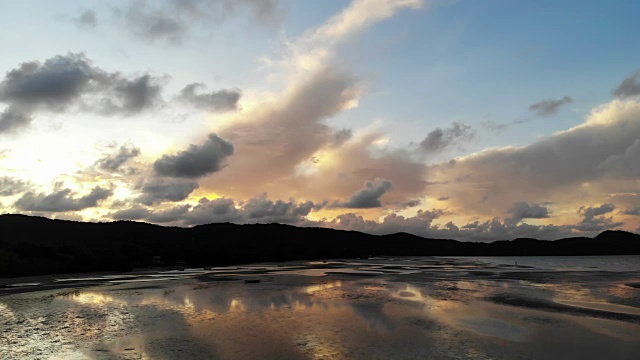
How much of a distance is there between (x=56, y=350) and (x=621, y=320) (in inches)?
1396

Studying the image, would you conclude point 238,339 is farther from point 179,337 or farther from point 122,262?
point 122,262

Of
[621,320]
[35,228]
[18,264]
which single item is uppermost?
[35,228]

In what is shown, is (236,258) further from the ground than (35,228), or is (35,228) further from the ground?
(35,228)

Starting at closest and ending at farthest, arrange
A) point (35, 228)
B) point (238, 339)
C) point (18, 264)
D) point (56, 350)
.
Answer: point (56, 350)
point (238, 339)
point (18, 264)
point (35, 228)

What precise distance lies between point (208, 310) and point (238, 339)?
1175 centimetres

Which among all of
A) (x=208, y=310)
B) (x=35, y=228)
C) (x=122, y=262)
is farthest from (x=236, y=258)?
(x=208, y=310)

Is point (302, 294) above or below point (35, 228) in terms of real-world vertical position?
below

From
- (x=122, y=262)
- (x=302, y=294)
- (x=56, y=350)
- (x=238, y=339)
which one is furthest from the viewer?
(x=122, y=262)

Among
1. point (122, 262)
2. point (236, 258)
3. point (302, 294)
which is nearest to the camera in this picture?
point (302, 294)

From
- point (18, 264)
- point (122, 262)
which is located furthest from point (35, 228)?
point (18, 264)

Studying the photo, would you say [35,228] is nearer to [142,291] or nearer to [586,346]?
[142,291]

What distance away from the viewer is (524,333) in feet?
82.2

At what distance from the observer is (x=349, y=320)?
2911cm

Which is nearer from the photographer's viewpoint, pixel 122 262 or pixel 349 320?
pixel 349 320
